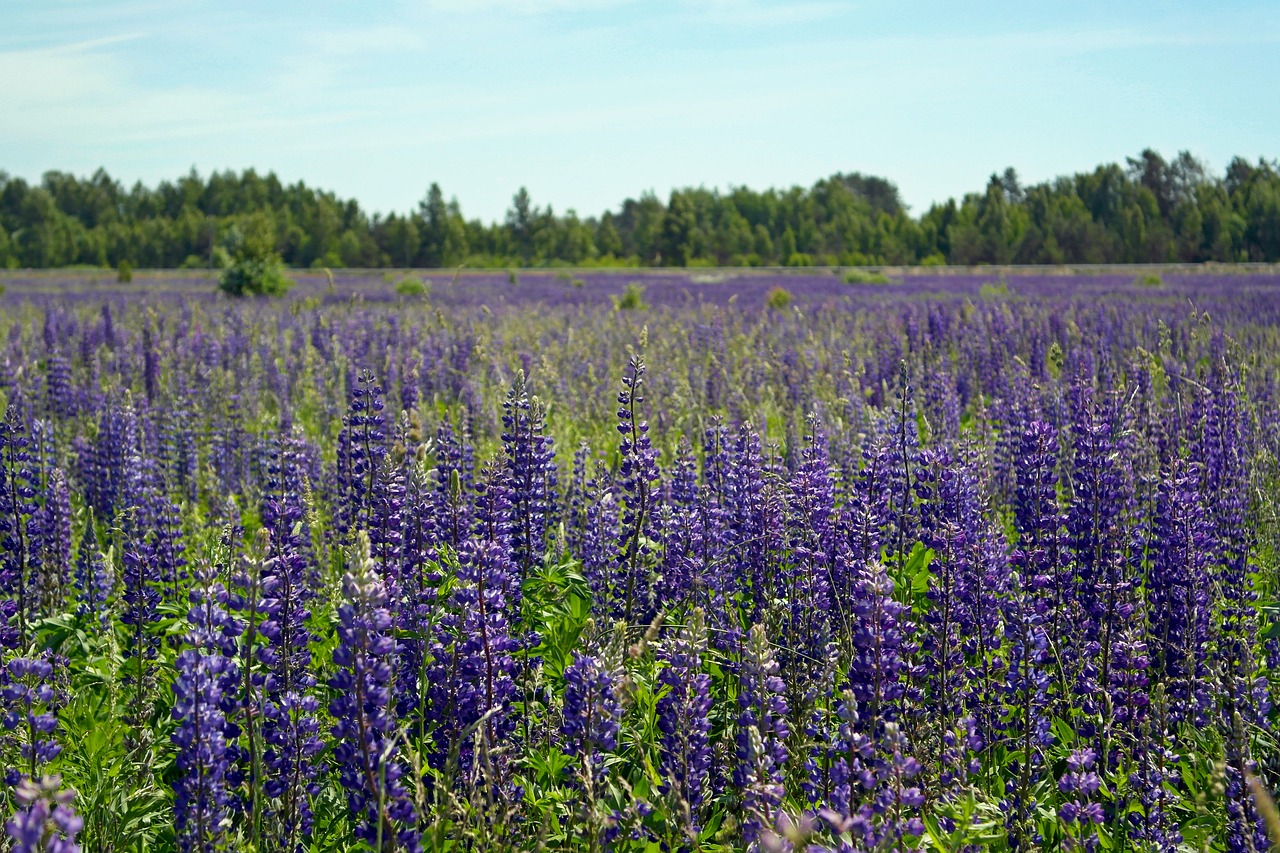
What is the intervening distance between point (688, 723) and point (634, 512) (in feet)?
5.52

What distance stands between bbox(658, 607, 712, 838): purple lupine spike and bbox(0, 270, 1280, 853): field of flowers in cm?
2

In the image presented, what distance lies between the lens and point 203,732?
2.53m

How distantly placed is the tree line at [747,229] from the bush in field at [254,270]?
99.5 feet

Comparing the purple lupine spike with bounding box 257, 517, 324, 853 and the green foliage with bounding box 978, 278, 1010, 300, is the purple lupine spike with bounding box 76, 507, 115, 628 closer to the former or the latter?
the purple lupine spike with bounding box 257, 517, 324, 853

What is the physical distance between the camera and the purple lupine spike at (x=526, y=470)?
4.36 meters

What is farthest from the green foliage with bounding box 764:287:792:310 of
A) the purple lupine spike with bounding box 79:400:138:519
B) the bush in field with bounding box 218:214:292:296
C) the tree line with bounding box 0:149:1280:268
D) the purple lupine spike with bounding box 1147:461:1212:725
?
the tree line with bounding box 0:149:1280:268

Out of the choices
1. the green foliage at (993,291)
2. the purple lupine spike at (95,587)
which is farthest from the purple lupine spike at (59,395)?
the green foliage at (993,291)

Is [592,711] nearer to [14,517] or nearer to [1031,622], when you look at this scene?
[1031,622]

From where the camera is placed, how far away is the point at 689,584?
13.8 feet

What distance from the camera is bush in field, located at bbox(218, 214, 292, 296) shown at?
26281mm

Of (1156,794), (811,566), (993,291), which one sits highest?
(993,291)

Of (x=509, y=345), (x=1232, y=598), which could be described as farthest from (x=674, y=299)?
(x=1232, y=598)

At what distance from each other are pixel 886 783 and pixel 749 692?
46 centimetres

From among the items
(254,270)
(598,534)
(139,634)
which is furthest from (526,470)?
(254,270)
